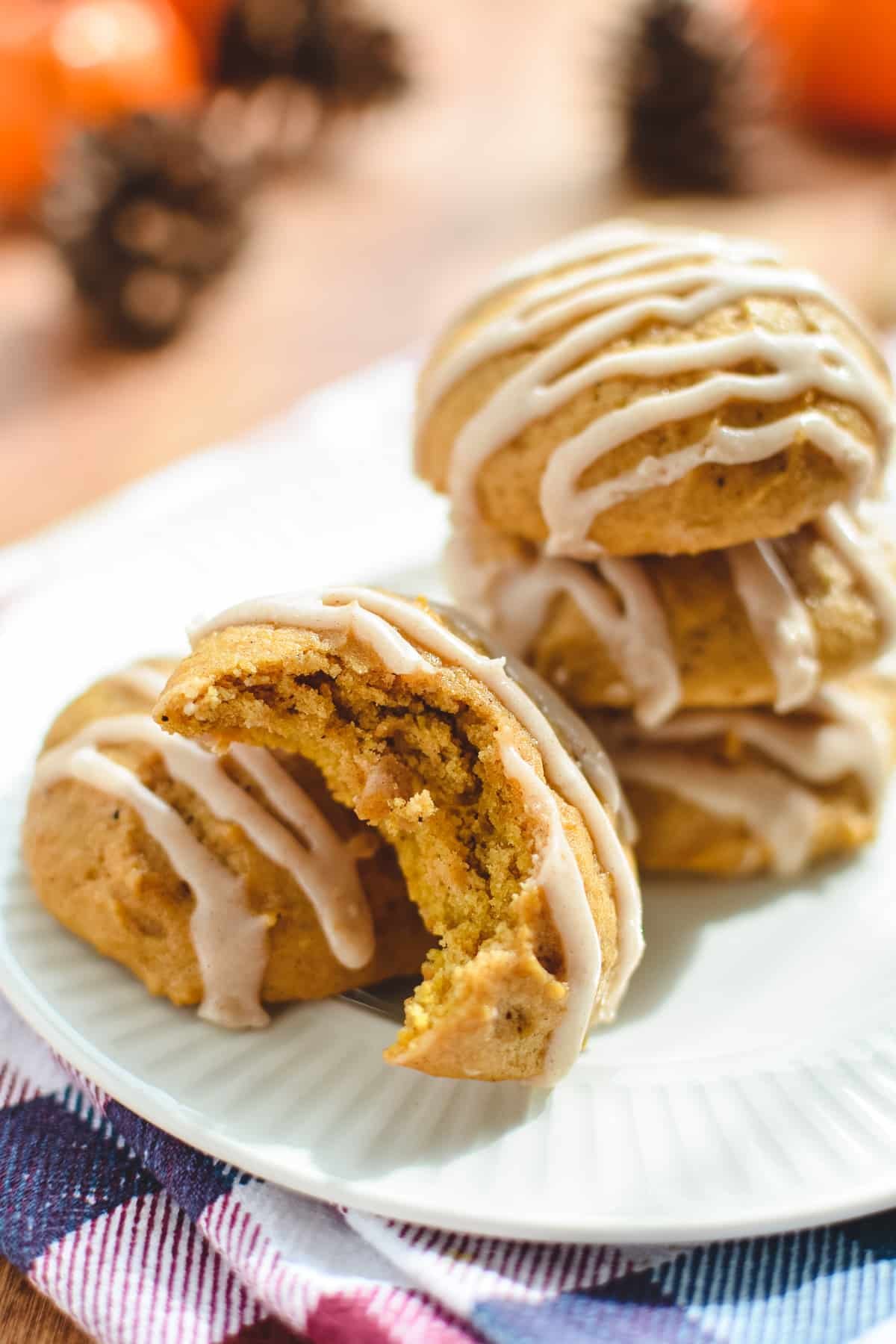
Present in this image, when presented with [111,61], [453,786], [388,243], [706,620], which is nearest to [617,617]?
[706,620]

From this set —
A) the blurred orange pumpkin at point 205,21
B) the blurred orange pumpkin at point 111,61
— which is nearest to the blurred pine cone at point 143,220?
the blurred orange pumpkin at point 111,61

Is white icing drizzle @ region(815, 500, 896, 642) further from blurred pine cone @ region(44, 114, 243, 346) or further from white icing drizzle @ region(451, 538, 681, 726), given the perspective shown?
blurred pine cone @ region(44, 114, 243, 346)

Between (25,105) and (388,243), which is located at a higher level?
(25,105)

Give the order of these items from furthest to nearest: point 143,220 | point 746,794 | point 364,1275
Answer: point 143,220, point 746,794, point 364,1275

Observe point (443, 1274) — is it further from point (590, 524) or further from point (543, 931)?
point (590, 524)

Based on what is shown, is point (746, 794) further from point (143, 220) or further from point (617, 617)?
point (143, 220)

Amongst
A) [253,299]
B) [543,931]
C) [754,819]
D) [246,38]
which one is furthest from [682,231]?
[246,38]
